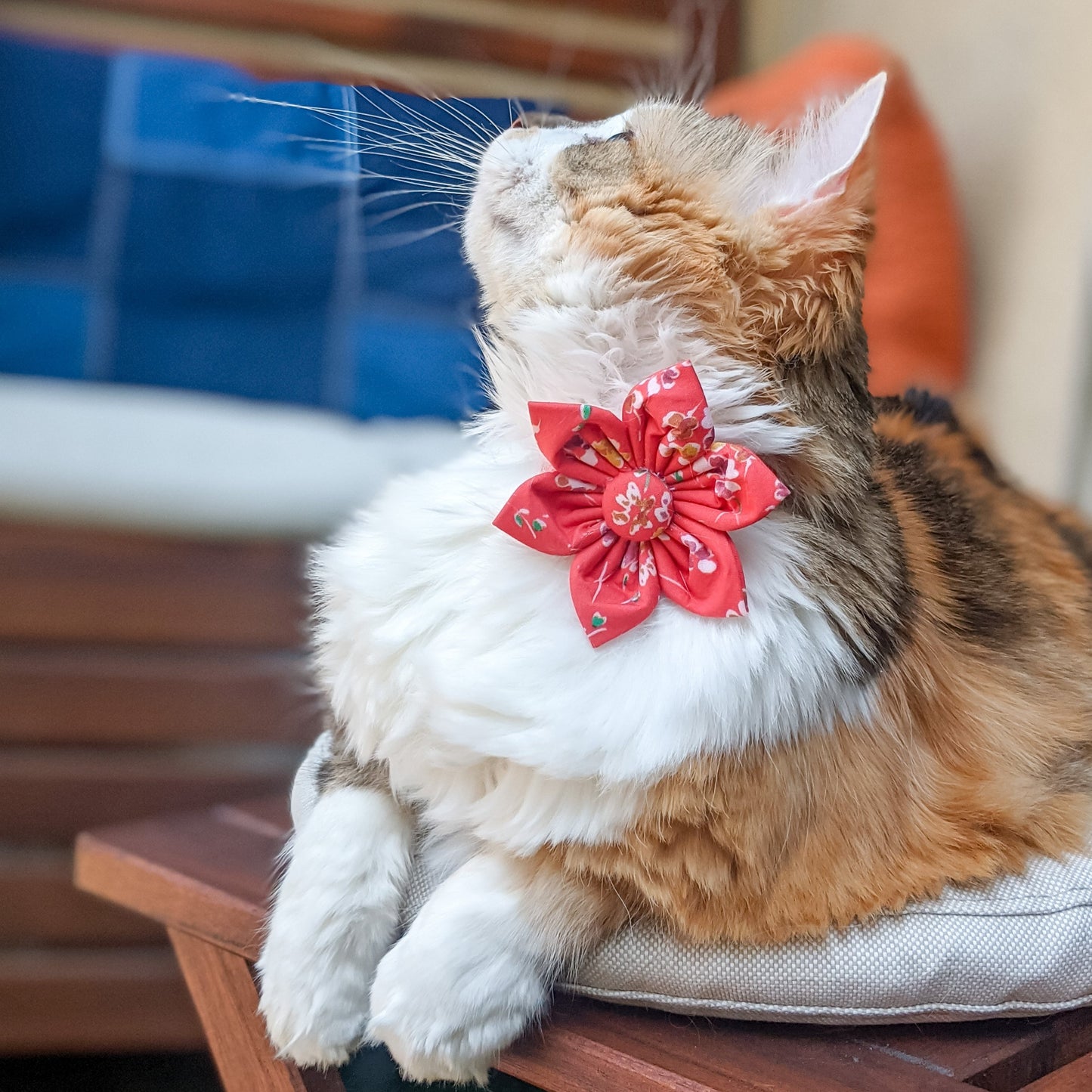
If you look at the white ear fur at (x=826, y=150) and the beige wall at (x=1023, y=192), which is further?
the beige wall at (x=1023, y=192)

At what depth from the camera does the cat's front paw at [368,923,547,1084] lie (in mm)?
589

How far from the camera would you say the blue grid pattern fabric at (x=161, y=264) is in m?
2.02

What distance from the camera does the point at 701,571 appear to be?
2.03ft

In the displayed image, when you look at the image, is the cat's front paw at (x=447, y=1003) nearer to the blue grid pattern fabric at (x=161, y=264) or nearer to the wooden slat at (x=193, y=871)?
the wooden slat at (x=193, y=871)

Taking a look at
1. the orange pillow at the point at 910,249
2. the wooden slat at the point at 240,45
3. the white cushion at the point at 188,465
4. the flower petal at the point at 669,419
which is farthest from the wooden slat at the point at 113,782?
the wooden slat at the point at 240,45

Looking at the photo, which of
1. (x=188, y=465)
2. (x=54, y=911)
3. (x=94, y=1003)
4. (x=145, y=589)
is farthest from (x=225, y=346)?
(x=94, y=1003)

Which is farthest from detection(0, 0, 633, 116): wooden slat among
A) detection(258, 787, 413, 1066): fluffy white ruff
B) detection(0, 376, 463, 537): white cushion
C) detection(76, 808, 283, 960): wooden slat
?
detection(258, 787, 413, 1066): fluffy white ruff

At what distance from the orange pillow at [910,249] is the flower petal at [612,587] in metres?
1.10

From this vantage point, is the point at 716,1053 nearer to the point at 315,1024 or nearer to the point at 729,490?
the point at 315,1024

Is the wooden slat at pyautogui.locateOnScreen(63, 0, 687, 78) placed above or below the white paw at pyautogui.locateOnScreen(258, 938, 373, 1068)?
above

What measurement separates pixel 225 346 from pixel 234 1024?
5.14 feet

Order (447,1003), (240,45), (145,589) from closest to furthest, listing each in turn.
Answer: (447,1003) < (145,589) < (240,45)

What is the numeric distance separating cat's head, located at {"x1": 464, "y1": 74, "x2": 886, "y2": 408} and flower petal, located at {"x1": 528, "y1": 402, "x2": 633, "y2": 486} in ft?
0.24

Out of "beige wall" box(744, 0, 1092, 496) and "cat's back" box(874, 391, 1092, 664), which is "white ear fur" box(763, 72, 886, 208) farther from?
"beige wall" box(744, 0, 1092, 496)
